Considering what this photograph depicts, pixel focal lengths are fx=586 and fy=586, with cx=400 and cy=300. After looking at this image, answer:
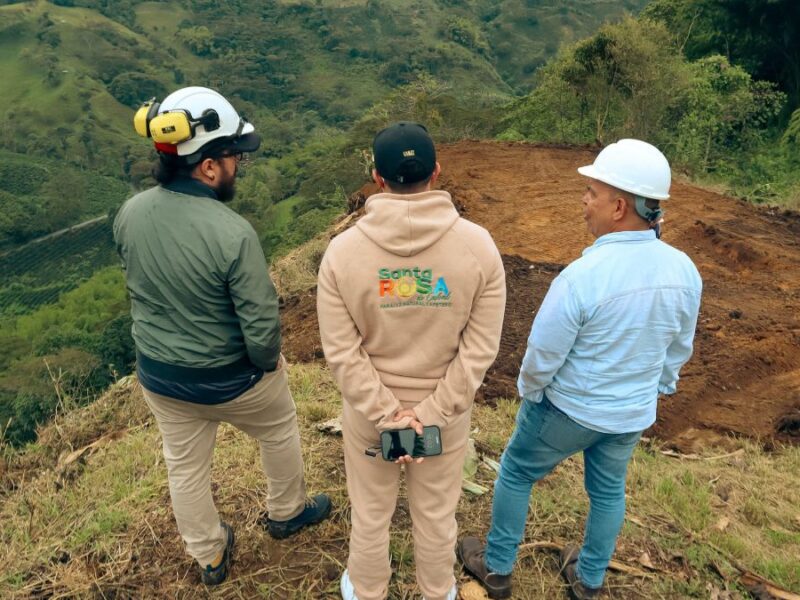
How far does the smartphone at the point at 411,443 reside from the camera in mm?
1699

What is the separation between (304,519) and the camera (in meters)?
2.51

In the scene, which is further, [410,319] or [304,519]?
[304,519]

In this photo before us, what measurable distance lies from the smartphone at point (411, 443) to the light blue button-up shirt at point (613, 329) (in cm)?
41

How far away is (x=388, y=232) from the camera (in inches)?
62.4

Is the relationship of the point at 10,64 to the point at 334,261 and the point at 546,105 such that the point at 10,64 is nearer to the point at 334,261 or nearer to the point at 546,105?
the point at 546,105

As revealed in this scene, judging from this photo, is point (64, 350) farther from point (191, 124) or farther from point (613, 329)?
point (613, 329)

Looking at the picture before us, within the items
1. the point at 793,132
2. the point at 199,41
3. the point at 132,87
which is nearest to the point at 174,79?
the point at 132,87

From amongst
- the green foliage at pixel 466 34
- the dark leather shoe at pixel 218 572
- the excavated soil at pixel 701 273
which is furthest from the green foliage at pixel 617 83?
the green foliage at pixel 466 34

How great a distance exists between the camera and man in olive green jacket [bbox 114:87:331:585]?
180cm

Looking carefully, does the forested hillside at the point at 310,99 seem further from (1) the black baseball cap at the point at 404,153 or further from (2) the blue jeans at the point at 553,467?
(1) the black baseball cap at the point at 404,153

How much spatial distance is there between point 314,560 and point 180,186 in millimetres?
1550

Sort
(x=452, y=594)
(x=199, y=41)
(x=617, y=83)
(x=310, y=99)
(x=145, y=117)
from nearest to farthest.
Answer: (x=145, y=117) → (x=452, y=594) → (x=617, y=83) → (x=310, y=99) → (x=199, y=41)

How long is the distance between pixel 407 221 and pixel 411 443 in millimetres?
640

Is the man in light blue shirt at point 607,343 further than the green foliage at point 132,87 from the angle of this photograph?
No
